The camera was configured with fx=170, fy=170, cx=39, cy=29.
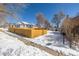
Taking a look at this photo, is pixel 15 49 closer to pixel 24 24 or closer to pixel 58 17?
pixel 24 24

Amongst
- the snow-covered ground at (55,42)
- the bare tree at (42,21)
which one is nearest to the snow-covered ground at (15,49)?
the snow-covered ground at (55,42)

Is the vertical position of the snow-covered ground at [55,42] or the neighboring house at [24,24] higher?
the neighboring house at [24,24]

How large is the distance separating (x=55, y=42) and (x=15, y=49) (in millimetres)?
415

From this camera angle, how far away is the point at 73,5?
5.63ft

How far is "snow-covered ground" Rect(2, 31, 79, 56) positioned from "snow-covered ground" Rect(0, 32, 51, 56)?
0.09 meters

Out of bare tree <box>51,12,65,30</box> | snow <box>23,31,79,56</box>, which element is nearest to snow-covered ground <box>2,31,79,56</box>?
snow <box>23,31,79,56</box>

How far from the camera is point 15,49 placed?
5.71 ft

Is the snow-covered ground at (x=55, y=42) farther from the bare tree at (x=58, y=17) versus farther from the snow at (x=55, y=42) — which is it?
the bare tree at (x=58, y=17)

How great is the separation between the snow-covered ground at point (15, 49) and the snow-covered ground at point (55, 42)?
0.09 metres

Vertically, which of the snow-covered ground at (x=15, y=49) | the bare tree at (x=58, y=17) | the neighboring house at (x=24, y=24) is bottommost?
the snow-covered ground at (x=15, y=49)

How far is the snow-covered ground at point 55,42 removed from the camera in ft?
5.61

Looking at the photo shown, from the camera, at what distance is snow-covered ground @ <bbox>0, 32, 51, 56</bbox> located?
1731 millimetres

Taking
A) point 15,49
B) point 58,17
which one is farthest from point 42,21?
point 15,49

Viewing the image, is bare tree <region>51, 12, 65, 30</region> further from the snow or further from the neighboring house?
the neighboring house
